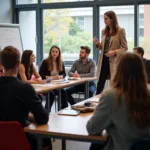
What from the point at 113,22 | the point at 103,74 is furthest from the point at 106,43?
the point at 103,74

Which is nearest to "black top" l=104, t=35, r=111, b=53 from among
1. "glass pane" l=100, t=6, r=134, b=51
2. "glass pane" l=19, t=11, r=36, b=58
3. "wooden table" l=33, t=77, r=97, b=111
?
"wooden table" l=33, t=77, r=97, b=111

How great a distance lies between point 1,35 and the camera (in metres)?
6.51

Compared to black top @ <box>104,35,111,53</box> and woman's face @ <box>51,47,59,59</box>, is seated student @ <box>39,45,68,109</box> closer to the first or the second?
woman's face @ <box>51,47,59,59</box>

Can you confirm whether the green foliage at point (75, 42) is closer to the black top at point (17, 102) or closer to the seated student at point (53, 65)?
the seated student at point (53, 65)

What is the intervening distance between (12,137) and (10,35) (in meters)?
5.03

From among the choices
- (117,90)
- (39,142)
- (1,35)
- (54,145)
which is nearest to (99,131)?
(117,90)

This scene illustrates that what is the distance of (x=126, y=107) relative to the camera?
184 centimetres

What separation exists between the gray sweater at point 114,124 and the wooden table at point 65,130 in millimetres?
67

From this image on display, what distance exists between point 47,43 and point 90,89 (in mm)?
2384

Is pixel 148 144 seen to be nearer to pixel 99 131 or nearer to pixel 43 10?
pixel 99 131

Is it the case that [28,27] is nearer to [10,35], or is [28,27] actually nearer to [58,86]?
[10,35]

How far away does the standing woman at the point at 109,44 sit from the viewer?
451 cm

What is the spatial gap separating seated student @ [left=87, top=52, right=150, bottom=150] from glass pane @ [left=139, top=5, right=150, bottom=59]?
4.70 meters

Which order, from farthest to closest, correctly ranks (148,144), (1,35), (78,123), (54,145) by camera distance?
(1,35) < (54,145) < (78,123) < (148,144)
